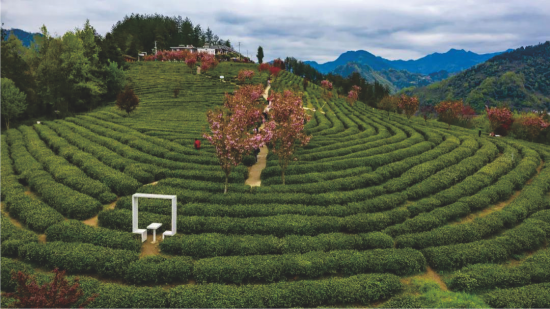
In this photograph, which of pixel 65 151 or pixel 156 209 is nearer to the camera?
pixel 156 209

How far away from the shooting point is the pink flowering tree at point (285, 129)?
20.3m

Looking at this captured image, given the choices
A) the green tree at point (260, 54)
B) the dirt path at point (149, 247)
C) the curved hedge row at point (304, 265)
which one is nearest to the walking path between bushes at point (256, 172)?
the dirt path at point (149, 247)

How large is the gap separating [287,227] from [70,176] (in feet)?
44.7

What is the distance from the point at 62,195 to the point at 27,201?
60.5 inches

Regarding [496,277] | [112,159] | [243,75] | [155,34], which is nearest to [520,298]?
[496,277]

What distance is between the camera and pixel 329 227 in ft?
49.8

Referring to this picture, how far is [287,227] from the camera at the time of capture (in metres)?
14.8

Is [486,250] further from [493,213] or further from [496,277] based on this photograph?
[493,213]

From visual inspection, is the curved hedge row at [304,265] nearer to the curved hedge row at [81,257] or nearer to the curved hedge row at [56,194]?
the curved hedge row at [81,257]

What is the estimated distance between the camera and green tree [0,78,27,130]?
138 ft

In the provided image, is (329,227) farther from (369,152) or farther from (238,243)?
(369,152)

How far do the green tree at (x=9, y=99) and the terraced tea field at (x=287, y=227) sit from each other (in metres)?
19.3

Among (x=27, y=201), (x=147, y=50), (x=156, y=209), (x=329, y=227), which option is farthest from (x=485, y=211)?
(x=147, y=50)

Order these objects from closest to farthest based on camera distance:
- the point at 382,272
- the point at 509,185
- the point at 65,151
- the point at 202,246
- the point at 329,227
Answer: the point at 382,272
the point at 202,246
the point at 329,227
the point at 509,185
the point at 65,151
